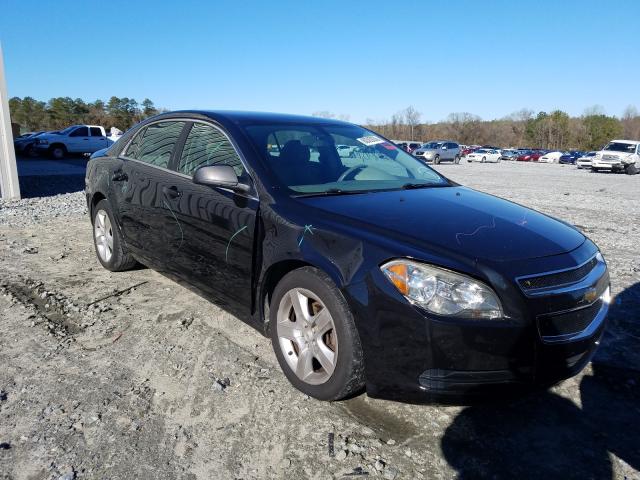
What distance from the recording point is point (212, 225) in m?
3.40

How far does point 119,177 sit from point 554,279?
148 inches

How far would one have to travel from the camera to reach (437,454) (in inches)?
95.0

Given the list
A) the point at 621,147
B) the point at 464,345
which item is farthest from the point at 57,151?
the point at 621,147

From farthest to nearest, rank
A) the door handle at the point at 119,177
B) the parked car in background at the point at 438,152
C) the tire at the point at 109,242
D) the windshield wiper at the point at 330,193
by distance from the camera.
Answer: the parked car in background at the point at 438,152, the tire at the point at 109,242, the door handle at the point at 119,177, the windshield wiper at the point at 330,193

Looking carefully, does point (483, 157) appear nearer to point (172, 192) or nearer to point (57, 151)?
point (57, 151)

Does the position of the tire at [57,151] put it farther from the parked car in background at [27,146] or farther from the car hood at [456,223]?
the car hood at [456,223]

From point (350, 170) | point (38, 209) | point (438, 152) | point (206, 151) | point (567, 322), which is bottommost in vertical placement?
point (438, 152)

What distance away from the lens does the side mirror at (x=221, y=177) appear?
10.3 ft

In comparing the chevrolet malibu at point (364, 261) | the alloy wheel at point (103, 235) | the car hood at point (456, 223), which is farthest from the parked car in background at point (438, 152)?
the car hood at point (456, 223)

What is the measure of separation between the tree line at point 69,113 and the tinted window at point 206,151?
221 feet

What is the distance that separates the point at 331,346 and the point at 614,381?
1865 mm

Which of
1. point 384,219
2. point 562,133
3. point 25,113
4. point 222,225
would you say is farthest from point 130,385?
point 562,133

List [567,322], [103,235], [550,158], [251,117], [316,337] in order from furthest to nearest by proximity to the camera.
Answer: [550,158]
[103,235]
[251,117]
[316,337]
[567,322]

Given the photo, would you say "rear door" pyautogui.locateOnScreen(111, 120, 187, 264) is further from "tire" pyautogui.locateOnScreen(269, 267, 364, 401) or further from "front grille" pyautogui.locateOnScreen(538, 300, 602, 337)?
"front grille" pyautogui.locateOnScreen(538, 300, 602, 337)
